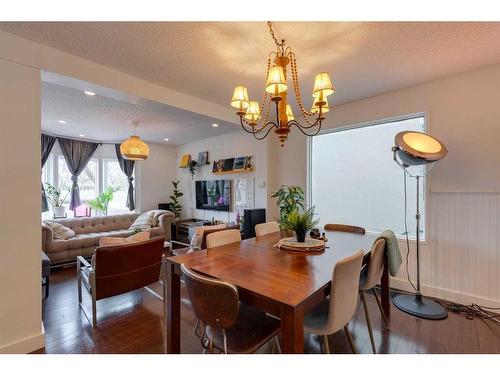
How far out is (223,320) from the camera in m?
1.19

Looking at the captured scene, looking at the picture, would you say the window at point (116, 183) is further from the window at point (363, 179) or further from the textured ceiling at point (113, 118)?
the window at point (363, 179)

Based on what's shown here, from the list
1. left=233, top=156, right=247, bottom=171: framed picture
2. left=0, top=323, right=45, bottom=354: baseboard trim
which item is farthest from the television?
left=0, top=323, right=45, bottom=354: baseboard trim

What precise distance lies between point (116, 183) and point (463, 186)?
689cm

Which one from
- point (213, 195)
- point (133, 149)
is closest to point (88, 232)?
point (133, 149)

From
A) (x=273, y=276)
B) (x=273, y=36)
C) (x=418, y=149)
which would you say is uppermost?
(x=273, y=36)

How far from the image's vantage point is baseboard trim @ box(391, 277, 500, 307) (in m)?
2.45

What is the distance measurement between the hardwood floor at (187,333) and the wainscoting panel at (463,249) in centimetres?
39

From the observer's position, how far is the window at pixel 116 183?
614cm

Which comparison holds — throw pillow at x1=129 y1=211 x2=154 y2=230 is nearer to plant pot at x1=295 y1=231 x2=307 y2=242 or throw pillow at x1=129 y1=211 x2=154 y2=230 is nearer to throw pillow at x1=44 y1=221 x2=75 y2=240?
throw pillow at x1=44 y1=221 x2=75 y2=240

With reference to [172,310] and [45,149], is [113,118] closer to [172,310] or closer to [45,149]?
[45,149]

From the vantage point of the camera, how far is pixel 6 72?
1788 mm

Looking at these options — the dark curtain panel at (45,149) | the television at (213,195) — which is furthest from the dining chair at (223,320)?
the dark curtain panel at (45,149)
